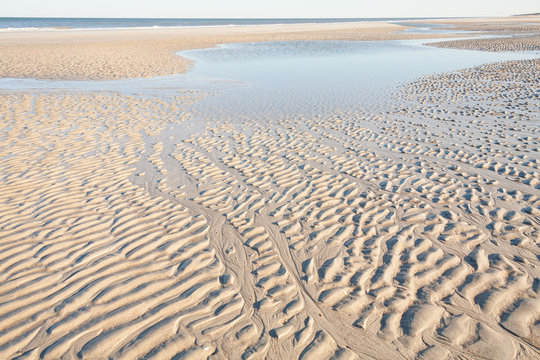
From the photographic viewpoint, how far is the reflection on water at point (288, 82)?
12664mm

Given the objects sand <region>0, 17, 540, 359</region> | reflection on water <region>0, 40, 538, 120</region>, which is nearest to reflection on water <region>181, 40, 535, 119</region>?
reflection on water <region>0, 40, 538, 120</region>

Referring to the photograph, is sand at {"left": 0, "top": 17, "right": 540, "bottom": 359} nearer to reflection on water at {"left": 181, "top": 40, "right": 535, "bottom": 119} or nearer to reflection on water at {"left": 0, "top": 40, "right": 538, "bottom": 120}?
reflection on water at {"left": 0, "top": 40, "right": 538, "bottom": 120}

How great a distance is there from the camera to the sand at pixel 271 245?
330 cm

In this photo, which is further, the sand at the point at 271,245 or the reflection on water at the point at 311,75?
the reflection on water at the point at 311,75

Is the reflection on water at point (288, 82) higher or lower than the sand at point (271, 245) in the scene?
lower

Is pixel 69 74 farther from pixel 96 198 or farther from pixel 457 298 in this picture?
pixel 457 298

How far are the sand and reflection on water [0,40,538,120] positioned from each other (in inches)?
136

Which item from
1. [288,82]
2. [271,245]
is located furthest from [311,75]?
[271,245]

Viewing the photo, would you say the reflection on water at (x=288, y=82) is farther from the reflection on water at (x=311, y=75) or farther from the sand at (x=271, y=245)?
the sand at (x=271, y=245)

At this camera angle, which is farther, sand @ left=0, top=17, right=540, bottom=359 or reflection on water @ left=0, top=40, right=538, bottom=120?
reflection on water @ left=0, top=40, right=538, bottom=120

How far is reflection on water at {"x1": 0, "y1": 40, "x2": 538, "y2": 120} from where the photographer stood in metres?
12.7

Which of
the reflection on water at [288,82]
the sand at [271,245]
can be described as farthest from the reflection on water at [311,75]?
the sand at [271,245]

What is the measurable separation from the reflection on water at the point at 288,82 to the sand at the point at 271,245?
136 inches

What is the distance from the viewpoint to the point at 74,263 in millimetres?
4285
